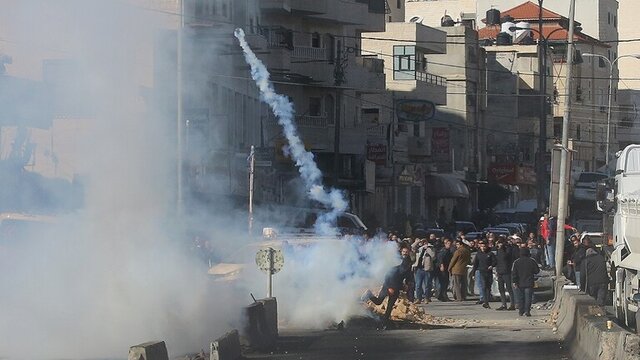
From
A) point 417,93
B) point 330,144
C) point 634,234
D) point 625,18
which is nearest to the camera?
point 634,234

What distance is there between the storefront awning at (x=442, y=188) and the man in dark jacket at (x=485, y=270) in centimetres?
4030

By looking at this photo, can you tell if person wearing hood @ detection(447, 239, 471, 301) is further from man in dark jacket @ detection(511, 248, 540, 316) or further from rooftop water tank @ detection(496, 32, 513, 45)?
rooftop water tank @ detection(496, 32, 513, 45)

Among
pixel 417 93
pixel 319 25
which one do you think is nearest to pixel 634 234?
pixel 319 25

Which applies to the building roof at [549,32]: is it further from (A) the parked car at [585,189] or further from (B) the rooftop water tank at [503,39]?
(A) the parked car at [585,189]

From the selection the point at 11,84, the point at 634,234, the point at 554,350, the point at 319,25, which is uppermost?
the point at 319,25

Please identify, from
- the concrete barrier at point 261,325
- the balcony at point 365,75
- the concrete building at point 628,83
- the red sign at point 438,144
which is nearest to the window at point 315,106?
the balcony at point 365,75

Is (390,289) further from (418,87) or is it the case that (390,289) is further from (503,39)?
(503,39)

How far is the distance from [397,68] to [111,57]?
55.6m

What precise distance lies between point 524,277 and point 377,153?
26584 mm

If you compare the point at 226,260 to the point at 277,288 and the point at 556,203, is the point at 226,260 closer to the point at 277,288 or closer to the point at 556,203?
the point at 277,288

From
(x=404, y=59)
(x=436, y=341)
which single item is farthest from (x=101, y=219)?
(x=404, y=59)

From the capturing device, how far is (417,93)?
73.1 meters

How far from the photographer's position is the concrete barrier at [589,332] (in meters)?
17.2

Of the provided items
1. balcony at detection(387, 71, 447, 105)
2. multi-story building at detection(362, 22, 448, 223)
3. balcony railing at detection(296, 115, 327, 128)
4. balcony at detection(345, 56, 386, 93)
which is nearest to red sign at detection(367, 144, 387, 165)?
multi-story building at detection(362, 22, 448, 223)
